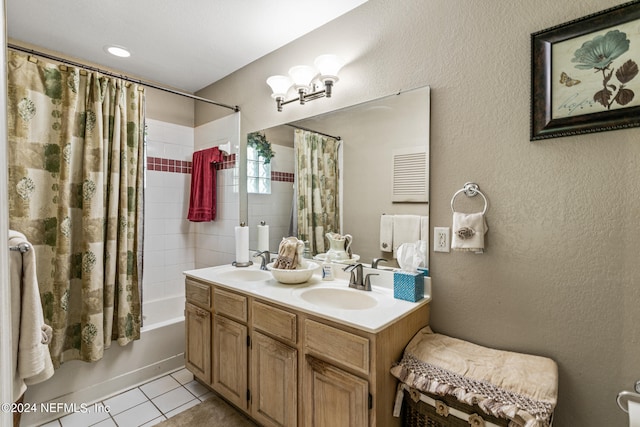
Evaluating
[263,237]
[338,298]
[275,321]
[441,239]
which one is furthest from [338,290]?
[263,237]

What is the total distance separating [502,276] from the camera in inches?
55.6

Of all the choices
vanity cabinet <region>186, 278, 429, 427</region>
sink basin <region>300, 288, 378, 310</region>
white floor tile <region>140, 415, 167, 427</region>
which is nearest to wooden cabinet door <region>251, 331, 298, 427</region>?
vanity cabinet <region>186, 278, 429, 427</region>

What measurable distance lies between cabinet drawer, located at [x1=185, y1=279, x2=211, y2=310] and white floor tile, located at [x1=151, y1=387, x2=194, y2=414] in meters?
0.66

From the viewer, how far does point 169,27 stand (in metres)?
2.07

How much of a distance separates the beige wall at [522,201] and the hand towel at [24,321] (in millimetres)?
1782

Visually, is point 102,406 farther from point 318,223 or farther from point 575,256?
point 575,256

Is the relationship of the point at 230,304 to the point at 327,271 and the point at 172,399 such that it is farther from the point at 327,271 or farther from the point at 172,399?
the point at 172,399

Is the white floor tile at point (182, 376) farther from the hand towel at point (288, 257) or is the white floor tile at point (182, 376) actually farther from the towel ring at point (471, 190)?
the towel ring at point (471, 190)

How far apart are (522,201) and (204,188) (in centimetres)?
254

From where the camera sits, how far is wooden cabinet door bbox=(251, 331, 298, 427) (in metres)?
1.53

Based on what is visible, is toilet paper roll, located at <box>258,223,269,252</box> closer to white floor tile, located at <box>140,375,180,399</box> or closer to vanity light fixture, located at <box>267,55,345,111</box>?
vanity light fixture, located at <box>267,55,345,111</box>

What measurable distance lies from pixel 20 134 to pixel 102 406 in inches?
72.5

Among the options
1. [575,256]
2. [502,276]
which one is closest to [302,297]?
[502,276]

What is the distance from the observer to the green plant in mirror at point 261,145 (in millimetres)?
2498
